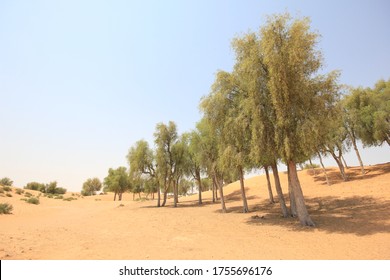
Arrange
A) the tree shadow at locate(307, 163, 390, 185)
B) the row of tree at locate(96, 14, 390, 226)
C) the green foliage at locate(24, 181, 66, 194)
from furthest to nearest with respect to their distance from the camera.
Result: the green foliage at locate(24, 181, 66, 194)
the tree shadow at locate(307, 163, 390, 185)
the row of tree at locate(96, 14, 390, 226)

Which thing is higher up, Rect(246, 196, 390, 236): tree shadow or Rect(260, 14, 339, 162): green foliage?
Rect(260, 14, 339, 162): green foliage

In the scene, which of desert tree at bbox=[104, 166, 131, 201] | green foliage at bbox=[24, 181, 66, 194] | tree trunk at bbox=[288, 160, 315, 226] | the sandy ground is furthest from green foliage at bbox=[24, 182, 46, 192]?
tree trunk at bbox=[288, 160, 315, 226]

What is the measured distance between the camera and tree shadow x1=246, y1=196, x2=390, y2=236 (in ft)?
44.2

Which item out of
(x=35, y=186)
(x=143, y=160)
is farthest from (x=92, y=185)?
(x=143, y=160)

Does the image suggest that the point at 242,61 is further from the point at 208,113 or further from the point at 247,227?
the point at 247,227

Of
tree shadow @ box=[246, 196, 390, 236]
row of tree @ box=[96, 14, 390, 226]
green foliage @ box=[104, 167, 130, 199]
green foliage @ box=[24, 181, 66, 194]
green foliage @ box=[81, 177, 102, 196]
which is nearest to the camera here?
tree shadow @ box=[246, 196, 390, 236]

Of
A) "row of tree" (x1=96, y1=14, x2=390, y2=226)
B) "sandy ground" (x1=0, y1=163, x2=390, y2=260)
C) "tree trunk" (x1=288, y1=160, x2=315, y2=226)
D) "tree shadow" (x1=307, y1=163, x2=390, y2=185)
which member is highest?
"row of tree" (x1=96, y1=14, x2=390, y2=226)

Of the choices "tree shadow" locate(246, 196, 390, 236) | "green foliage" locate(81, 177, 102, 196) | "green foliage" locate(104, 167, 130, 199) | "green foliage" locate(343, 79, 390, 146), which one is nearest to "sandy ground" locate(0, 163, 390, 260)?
"tree shadow" locate(246, 196, 390, 236)

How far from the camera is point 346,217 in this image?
53.8 ft

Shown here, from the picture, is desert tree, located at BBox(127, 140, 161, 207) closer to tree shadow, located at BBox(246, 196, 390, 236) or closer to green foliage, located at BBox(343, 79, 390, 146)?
tree shadow, located at BBox(246, 196, 390, 236)

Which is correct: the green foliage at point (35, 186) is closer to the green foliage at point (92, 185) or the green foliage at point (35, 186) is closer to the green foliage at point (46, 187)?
the green foliage at point (46, 187)

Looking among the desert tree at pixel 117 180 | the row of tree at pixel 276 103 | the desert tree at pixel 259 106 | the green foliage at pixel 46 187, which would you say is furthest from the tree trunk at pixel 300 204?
the green foliage at pixel 46 187

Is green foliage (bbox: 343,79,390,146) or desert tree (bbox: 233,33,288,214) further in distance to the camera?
green foliage (bbox: 343,79,390,146)
